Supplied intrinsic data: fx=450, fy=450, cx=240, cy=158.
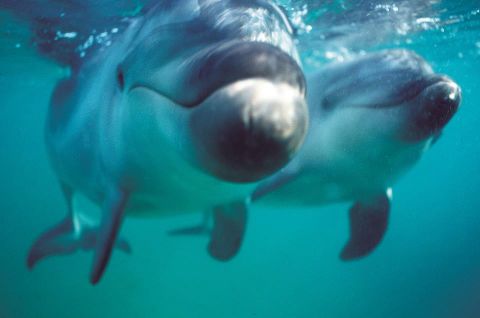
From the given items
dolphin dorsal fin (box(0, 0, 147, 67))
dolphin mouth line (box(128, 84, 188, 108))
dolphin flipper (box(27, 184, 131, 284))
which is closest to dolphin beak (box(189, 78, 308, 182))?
dolphin mouth line (box(128, 84, 188, 108))

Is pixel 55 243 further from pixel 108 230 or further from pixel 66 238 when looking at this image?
pixel 108 230

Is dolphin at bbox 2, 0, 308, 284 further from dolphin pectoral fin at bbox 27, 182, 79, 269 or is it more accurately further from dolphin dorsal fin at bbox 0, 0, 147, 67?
dolphin dorsal fin at bbox 0, 0, 147, 67

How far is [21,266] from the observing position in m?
31.5

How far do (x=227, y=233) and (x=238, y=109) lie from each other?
4411 mm

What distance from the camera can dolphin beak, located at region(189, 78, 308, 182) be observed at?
162 cm

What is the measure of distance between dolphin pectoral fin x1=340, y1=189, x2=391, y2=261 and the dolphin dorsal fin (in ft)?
20.0

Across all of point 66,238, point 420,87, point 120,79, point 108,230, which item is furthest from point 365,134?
point 66,238

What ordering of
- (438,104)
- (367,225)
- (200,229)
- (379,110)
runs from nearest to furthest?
(438,104)
(379,110)
(367,225)
(200,229)

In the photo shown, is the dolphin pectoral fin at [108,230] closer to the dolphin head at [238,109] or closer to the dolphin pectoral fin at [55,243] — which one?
the dolphin head at [238,109]

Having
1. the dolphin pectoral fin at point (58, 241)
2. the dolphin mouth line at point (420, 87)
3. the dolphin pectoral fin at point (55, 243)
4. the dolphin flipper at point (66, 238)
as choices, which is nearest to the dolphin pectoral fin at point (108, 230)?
the dolphin mouth line at point (420, 87)

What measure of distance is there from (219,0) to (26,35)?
39.2 feet

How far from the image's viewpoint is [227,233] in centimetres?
589

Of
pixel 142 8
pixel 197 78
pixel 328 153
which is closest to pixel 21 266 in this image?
pixel 142 8

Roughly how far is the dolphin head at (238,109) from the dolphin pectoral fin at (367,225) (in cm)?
469
